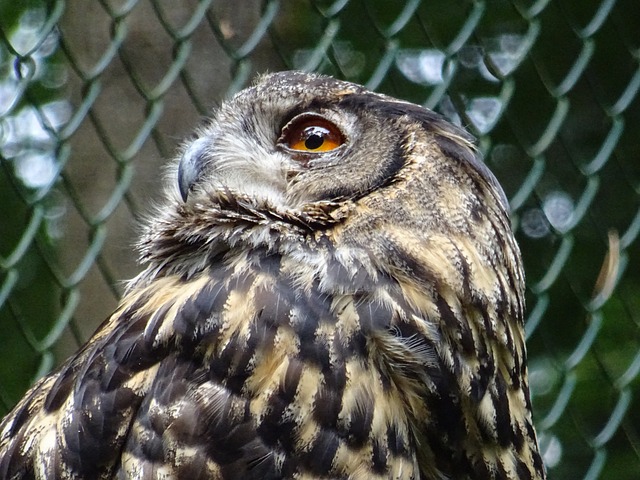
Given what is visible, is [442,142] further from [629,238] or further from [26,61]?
[629,238]

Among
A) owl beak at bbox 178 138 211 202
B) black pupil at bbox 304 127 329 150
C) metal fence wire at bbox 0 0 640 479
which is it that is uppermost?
black pupil at bbox 304 127 329 150

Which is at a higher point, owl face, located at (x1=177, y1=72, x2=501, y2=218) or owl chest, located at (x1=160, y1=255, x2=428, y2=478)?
owl face, located at (x1=177, y1=72, x2=501, y2=218)

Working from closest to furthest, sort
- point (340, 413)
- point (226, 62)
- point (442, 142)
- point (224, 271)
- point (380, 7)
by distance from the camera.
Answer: point (340, 413) → point (224, 271) → point (442, 142) → point (226, 62) → point (380, 7)

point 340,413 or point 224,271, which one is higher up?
point 224,271

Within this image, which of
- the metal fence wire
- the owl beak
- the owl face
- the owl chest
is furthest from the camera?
the metal fence wire

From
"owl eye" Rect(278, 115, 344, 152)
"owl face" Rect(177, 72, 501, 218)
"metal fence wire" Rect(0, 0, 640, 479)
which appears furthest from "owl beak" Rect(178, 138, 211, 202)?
"metal fence wire" Rect(0, 0, 640, 479)

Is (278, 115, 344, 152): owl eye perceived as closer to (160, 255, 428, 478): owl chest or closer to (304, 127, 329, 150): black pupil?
(304, 127, 329, 150): black pupil

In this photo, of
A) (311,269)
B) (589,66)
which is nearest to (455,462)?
(311,269)

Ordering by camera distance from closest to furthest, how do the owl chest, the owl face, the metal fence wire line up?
the owl chest → the owl face → the metal fence wire

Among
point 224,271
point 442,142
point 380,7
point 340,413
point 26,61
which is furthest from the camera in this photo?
point 380,7

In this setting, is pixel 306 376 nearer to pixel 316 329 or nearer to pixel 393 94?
pixel 316 329
